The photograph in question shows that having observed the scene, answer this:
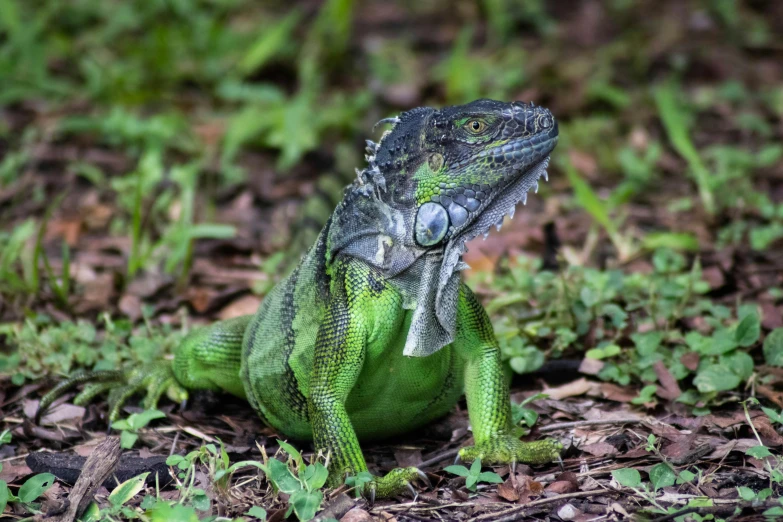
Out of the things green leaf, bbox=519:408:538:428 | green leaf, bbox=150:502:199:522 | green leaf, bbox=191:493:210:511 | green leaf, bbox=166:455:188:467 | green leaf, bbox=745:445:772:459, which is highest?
green leaf, bbox=150:502:199:522

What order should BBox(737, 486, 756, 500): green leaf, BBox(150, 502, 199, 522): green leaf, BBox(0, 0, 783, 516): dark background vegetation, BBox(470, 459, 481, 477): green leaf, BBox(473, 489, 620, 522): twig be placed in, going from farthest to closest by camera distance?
1. BBox(0, 0, 783, 516): dark background vegetation
2. BBox(470, 459, 481, 477): green leaf
3. BBox(473, 489, 620, 522): twig
4. BBox(737, 486, 756, 500): green leaf
5. BBox(150, 502, 199, 522): green leaf

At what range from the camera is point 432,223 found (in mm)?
4598

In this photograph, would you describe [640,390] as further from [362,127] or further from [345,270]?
[362,127]

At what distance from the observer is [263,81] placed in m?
12.0

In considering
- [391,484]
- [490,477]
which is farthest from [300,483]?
[490,477]

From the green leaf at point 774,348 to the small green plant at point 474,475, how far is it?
2110 millimetres

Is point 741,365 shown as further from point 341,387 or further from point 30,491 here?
point 30,491

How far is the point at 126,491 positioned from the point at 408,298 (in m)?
1.74

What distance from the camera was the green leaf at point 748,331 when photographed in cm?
555

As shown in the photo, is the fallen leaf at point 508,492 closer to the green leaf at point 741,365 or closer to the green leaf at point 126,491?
the green leaf at point 741,365

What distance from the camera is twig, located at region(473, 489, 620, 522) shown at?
4.34 metres

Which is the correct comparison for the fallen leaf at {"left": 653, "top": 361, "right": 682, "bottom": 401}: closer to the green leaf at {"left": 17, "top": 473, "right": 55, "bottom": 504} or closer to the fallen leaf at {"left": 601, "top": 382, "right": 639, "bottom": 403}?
the fallen leaf at {"left": 601, "top": 382, "right": 639, "bottom": 403}

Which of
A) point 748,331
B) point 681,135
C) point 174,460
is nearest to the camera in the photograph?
point 174,460

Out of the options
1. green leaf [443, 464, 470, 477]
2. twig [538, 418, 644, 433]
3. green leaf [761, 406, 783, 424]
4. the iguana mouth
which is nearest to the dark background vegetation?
green leaf [761, 406, 783, 424]
